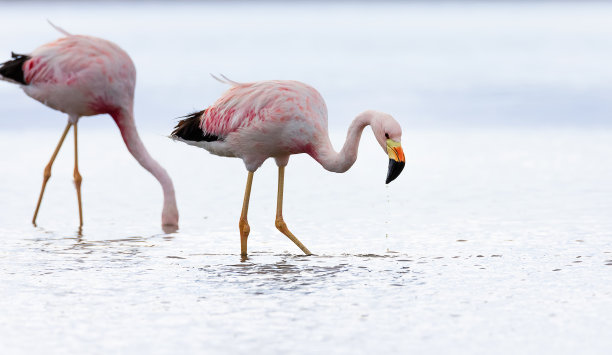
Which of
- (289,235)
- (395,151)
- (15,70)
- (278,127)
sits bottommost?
(289,235)

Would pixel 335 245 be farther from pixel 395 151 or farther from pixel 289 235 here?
pixel 395 151

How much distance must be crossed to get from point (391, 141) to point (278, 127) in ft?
2.71

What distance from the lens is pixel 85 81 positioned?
8828mm

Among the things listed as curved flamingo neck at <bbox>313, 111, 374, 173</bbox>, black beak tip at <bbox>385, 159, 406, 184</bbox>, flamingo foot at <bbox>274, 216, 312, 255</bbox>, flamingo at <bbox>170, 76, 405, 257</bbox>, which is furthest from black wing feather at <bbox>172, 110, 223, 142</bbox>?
black beak tip at <bbox>385, 159, 406, 184</bbox>

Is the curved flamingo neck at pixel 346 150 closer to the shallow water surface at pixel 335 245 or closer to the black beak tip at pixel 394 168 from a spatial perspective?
the black beak tip at pixel 394 168

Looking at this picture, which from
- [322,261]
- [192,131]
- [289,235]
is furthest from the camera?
[192,131]

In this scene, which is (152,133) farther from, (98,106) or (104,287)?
(104,287)

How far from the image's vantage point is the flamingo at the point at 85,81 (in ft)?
29.0

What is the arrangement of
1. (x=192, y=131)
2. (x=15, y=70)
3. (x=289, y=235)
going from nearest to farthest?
(x=289, y=235) < (x=192, y=131) < (x=15, y=70)

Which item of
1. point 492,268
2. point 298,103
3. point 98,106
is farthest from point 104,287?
point 98,106

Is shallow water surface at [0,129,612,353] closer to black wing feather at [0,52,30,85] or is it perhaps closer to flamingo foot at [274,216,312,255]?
flamingo foot at [274,216,312,255]

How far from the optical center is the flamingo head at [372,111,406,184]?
672cm

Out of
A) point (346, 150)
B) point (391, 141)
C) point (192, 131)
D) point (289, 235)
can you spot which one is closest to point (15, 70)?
point (192, 131)

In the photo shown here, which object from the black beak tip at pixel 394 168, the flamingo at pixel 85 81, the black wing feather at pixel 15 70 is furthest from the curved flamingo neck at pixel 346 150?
the black wing feather at pixel 15 70
